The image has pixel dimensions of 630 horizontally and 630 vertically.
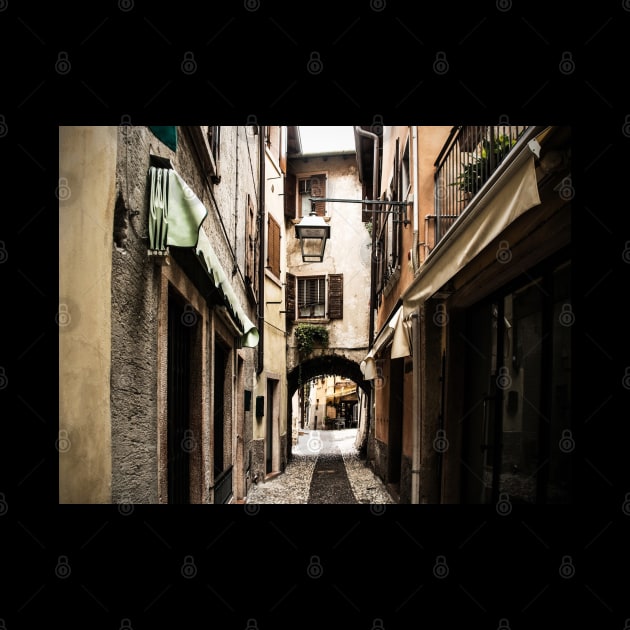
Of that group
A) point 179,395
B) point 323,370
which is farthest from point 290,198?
point 179,395

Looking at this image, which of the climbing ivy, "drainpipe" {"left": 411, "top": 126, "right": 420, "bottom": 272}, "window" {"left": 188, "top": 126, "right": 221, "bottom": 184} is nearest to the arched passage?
the climbing ivy

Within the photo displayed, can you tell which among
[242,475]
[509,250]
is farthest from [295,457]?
[509,250]

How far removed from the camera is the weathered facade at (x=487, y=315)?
3141 mm

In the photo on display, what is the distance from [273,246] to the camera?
13656 millimetres

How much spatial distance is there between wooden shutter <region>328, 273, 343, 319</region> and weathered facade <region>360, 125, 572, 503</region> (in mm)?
7269

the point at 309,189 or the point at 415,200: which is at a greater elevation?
the point at 309,189

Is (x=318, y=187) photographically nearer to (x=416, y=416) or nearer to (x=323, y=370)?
(x=323, y=370)

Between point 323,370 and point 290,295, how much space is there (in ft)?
12.3

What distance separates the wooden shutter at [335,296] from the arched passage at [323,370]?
1359mm

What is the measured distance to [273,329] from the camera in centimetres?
1390

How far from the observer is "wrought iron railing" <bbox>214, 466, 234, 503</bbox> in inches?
253

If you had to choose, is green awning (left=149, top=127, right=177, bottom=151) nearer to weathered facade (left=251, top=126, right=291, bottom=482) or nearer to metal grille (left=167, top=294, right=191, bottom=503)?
metal grille (left=167, top=294, right=191, bottom=503)

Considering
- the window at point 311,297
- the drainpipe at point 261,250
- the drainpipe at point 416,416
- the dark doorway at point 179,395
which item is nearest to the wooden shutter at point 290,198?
the window at point 311,297
